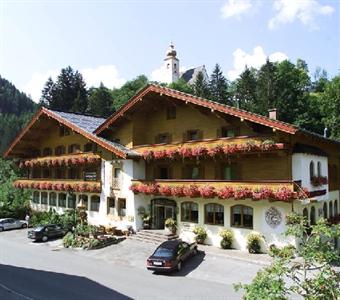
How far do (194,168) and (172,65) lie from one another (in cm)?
8115

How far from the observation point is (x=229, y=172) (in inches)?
1123

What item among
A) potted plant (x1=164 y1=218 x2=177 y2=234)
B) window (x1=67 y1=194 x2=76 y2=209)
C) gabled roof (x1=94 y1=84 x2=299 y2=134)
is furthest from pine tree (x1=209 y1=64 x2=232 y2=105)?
potted plant (x1=164 y1=218 x2=177 y2=234)

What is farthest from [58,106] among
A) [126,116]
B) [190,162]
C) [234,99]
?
[190,162]

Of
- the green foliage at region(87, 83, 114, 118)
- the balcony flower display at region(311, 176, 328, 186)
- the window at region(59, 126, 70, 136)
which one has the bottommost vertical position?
the balcony flower display at region(311, 176, 328, 186)

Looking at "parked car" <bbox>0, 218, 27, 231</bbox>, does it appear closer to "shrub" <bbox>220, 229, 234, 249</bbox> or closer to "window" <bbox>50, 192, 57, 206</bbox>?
"window" <bbox>50, 192, 57, 206</bbox>

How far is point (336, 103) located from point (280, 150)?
117 ft

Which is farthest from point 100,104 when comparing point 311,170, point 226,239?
point 311,170

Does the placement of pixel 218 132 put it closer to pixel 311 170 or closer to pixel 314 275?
pixel 311 170

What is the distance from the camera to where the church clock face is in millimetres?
24531

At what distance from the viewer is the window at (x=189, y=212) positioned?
29250 mm

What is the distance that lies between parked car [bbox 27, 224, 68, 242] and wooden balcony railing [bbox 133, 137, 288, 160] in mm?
10420

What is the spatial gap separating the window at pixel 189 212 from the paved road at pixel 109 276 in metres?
3.45

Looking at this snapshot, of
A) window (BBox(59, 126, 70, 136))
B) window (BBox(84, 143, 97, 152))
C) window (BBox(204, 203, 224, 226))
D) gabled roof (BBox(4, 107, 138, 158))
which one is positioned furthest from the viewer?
window (BBox(59, 126, 70, 136))

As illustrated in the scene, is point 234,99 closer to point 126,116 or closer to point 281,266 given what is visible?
point 126,116
